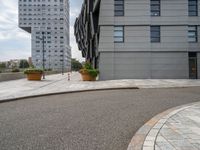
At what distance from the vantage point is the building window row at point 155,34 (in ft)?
95.9

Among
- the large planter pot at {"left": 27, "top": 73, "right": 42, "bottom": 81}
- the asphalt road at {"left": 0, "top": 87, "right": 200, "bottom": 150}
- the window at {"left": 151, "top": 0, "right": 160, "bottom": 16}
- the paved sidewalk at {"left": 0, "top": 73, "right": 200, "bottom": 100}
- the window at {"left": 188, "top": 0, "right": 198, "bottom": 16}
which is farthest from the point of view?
the window at {"left": 188, "top": 0, "right": 198, "bottom": 16}

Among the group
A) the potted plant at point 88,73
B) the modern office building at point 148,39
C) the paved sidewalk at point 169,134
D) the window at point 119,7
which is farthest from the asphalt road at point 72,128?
the window at point 119,7

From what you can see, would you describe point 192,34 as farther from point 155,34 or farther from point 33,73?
point 33,73

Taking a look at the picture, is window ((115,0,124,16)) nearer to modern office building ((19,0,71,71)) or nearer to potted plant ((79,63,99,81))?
potted plant ((79,63,99,81))

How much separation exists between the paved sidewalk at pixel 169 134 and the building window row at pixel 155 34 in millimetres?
22544

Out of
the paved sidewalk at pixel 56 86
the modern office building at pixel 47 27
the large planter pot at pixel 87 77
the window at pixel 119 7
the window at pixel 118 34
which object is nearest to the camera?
the paved sidewalk at pixel 56 86

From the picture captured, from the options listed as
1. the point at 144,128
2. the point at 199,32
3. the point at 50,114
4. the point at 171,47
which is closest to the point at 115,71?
the point at 171,47

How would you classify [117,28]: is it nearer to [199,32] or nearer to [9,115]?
[199,32]

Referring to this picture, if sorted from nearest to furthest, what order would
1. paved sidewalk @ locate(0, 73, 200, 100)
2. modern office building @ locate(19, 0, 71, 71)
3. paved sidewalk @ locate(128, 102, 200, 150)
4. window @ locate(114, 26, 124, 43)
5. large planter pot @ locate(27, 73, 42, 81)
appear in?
paved sidewalk @ locate(128, 102, 200, 150), paved sidewalk @ locate(0, 73, 200, 100), large planter pot @ locate(27, 73, 42, 81), window @ locate(114, 26, 124, 43), modern office building @ locate(19, 0, 71, 71)

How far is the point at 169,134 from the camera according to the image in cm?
545

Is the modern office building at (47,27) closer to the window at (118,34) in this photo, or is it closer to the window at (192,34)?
the window at (118,34)

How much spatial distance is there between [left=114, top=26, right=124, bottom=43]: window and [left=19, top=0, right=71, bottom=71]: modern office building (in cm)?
9491

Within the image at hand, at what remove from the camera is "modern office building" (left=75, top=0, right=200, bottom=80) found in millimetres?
28984

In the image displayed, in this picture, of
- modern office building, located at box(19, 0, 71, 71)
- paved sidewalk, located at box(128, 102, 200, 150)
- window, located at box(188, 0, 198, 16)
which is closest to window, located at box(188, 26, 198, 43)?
window, located at box(188, 0, 198, 16)
